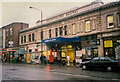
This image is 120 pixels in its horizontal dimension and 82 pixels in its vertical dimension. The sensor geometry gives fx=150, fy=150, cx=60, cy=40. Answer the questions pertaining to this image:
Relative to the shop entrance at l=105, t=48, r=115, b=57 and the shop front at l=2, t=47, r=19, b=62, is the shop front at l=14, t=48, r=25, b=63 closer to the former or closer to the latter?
the shop front at l=2, t=47, r=19, b=62

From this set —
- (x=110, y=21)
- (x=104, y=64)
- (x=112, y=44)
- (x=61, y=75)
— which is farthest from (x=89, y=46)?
(x=61, y=75)

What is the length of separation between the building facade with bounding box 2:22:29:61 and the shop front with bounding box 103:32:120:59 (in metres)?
29.8

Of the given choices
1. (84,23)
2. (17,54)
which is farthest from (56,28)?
(17,54)

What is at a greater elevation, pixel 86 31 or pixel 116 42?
pixel 86 31

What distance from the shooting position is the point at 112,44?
22.2 metres

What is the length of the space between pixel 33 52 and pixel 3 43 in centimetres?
2154

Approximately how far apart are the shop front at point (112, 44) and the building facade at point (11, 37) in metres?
29.8

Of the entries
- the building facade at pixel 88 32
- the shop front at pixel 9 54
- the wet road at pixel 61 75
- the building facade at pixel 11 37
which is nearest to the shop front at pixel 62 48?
the building facade at pixel 88 32

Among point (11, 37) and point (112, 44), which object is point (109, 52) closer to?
point (112, 44)

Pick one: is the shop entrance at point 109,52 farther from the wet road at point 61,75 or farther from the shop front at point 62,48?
the wet road at point 61,75

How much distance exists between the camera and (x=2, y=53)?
54.8m

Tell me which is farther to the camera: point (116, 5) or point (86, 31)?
point (86, 31)

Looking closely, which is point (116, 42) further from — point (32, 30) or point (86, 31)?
point (32, 30)

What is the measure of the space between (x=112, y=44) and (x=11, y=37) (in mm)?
35159
